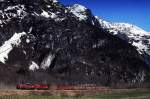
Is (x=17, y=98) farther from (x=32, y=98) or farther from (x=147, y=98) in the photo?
(x=147, y=98)

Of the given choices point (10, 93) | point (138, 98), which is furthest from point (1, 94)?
point (138, 98)

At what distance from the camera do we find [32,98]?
107 metres

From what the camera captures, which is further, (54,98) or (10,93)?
(10,93)

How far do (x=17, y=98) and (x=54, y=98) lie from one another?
10.2 m

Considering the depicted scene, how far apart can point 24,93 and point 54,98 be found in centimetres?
1729

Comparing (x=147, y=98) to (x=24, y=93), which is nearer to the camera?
(x=147, y=98)

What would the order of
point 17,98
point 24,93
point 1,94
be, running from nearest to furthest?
point 17,98
point 1,94
point 24,93

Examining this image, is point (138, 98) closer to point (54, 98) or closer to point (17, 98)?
point (54, 98)

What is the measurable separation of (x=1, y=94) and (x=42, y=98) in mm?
13092

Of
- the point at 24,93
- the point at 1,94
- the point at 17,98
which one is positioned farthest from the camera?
the point at 24,93

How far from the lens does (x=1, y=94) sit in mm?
113000

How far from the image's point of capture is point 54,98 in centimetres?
11000

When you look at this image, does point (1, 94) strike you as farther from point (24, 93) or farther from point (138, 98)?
point (138, 98)

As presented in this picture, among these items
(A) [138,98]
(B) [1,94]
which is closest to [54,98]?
(B) [1,94]
